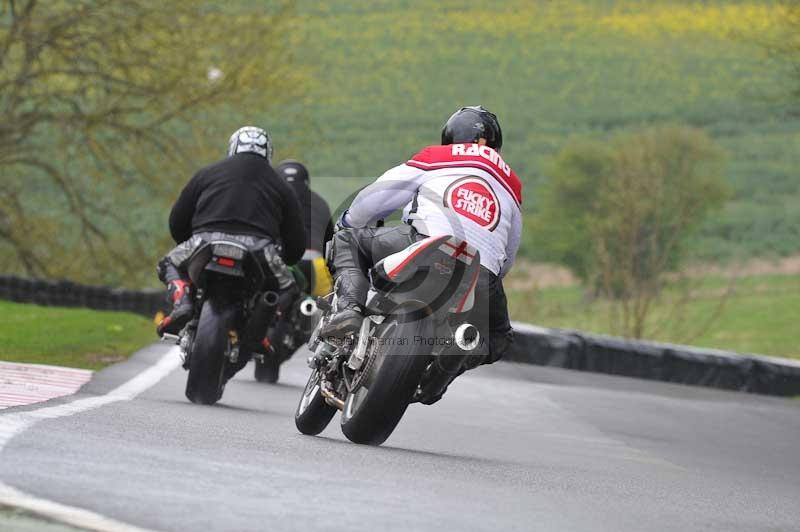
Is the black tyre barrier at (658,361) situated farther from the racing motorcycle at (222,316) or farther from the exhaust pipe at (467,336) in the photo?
the exhaust pipe at (467,336)

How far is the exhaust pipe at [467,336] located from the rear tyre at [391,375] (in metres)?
0.14

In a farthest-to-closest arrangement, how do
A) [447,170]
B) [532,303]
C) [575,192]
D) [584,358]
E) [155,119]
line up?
[575,192] < [532,303] < [155,119] < [584,358] < [447,170]

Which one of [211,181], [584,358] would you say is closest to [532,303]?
[584,358]

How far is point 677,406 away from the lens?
16.2 m

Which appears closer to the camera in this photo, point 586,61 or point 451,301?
point 451,301

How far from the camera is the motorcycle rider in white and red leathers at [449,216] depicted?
8.12 meters

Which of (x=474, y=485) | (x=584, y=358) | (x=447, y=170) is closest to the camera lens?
(x=474, y=485)

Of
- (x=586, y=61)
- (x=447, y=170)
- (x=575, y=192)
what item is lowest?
(x=575, y=192)

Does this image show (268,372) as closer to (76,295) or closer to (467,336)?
(467,336)

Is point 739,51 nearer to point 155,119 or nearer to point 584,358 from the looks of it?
point 155,119

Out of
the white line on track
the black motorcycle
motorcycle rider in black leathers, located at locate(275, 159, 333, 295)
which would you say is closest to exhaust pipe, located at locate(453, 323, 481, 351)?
the white line on track

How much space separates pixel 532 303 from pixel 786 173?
2817 cm

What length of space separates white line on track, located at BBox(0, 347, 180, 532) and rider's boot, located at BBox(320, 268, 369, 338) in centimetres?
129

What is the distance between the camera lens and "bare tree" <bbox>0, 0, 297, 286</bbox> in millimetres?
28672
